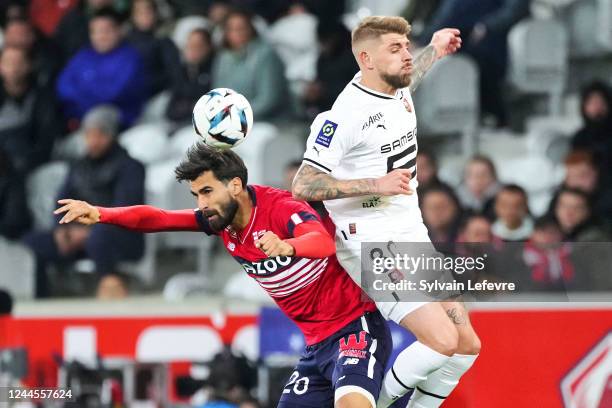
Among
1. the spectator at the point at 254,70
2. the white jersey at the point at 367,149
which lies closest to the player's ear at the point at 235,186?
the white jersey at the point at 367,149

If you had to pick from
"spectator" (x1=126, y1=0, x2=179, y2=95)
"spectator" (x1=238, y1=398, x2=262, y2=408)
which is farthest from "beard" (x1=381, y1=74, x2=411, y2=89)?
"spectator" (x1=126, y1=0, x2=179, y2=95)

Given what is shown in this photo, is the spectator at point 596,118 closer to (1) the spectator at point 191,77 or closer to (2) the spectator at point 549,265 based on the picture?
(2) the spectator at point 549,265

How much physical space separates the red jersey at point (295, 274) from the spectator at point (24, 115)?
18.8ft

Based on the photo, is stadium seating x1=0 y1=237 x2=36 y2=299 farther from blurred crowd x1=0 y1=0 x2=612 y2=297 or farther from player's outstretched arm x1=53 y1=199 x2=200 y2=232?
player's outstretched arm x1=53 y1=199 x2=200 y2=232

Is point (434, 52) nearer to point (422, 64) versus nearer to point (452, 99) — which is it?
point (422, 64)

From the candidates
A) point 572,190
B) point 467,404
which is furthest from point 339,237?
point 572,190

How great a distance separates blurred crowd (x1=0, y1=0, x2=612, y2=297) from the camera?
10.3 m

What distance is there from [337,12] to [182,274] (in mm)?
2549

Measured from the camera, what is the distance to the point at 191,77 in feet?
41.0

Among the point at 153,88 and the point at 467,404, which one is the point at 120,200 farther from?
the point at 467,404

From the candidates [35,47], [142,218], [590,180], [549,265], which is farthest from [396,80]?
[35,47]

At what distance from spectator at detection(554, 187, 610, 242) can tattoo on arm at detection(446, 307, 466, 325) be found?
289 centimetres

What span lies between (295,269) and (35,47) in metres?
6.84

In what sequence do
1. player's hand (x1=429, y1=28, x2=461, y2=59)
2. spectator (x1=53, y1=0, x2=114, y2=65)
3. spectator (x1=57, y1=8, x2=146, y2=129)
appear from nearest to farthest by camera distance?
player's hand (x1=429, y1=28, x2=461, y2=59)
spectator (x1=57, y1=8, x2=146, y2=129)
spectator (x1=53, y1=0, x2=114, y2=65)
